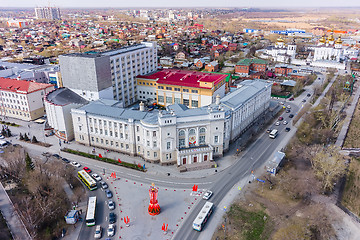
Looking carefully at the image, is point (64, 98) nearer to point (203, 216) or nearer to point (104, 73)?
point (104, 73)

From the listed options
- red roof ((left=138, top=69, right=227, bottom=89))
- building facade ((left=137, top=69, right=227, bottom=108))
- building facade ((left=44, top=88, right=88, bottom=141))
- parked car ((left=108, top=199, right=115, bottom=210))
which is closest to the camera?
parked car ((left=108, top=199, right=115, bottom=210))

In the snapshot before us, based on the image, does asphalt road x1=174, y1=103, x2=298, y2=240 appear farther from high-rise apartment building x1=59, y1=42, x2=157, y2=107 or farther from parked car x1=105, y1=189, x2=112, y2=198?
high-rise apartment building x1=59, y1=42, x2=157, y2=107

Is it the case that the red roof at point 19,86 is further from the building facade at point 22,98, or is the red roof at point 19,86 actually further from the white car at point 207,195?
the white car at point 207,195

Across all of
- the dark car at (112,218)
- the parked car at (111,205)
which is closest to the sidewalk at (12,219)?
the dark car at (112,218)

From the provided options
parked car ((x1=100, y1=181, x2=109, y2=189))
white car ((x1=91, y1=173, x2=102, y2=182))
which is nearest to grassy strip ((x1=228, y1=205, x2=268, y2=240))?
parked car ((x1=100, y1=181, x2=109, y2=189))

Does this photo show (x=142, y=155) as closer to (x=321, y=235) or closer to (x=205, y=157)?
(x=205, y=157)

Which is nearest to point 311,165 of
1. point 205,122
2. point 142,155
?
point 205,122
